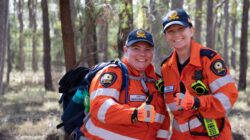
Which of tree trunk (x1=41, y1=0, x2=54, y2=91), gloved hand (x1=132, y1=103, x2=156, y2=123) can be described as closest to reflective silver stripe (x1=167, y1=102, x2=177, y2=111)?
gloved hand (x1=132, y1=103, x2=156, y2=123)

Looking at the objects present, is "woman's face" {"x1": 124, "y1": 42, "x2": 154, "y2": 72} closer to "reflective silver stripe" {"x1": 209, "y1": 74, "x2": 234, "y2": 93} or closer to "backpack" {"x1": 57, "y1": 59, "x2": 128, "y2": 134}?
"backpack" {"x1": 57, "y1": 59, "x2": 128, "y2": 134}

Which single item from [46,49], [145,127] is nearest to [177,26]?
[145,127]

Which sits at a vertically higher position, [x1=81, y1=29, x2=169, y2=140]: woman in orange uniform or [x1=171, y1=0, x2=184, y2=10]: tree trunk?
[x1=171, y1=0, x2=184, y2=10]: tree trunk

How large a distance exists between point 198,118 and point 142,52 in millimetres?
710

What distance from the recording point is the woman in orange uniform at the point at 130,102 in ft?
11.3

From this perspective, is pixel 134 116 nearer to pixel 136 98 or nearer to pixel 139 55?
pixel 136 98

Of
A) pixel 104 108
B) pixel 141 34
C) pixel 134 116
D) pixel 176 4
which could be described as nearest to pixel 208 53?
pixel 141 34

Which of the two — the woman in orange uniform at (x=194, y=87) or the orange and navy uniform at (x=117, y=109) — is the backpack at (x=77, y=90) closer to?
the orange and navy uniform at (x=117, y=109)

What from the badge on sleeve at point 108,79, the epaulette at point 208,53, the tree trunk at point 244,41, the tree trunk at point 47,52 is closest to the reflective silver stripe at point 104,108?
the badge on sleeve at point 108,79

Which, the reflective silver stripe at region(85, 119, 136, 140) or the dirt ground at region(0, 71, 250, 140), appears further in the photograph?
the dirt ground at region(0, 71, 250, 140)

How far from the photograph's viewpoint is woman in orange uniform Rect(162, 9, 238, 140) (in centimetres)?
343

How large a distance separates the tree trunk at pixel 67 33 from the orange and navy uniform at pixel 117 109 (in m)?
2.43

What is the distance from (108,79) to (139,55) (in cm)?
37

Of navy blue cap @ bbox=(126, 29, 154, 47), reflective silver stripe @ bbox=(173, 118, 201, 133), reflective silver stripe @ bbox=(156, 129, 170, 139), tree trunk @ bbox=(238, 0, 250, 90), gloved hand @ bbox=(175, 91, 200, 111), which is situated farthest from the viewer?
tree trunk @ bbox=(238, 0, 250, 90)
